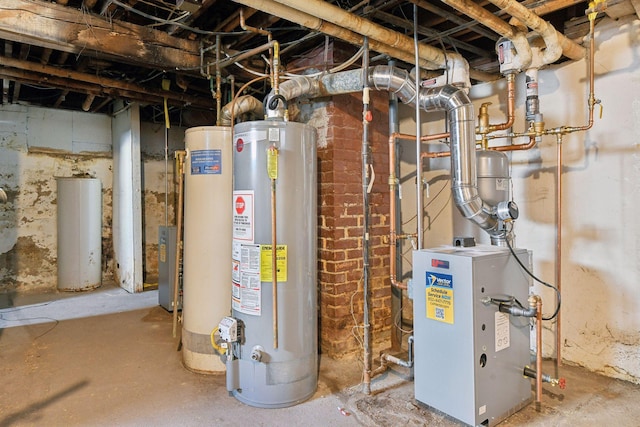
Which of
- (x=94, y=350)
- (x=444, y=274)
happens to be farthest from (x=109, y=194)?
(x=444, y=274)

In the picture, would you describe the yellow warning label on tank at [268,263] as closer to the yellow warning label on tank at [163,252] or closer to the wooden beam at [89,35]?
the wooden beam at [89,35]

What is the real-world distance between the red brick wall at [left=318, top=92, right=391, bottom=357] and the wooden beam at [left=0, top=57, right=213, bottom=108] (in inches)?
86.3

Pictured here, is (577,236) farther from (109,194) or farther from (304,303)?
(109,194)

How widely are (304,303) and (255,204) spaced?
2.08 feet

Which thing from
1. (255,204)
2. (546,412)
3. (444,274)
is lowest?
(546,412)

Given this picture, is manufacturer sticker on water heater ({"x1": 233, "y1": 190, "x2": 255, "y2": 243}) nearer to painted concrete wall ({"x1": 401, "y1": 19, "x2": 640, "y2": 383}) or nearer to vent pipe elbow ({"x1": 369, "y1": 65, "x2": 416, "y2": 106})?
vent pipe elbow ({"x1": 369, "y1": 65, "x2": 416, "y2": 106})

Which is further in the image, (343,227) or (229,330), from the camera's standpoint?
(343,227)

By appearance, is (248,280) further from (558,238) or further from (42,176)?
(42,176)

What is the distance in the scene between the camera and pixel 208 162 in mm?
2568

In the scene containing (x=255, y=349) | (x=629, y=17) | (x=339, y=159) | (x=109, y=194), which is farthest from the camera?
(x=109, y=194)

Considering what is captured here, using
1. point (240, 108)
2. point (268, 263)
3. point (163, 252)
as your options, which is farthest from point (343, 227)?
point (163, 252)

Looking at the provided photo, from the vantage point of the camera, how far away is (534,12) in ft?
6.91

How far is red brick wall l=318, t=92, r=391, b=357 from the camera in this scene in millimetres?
2762

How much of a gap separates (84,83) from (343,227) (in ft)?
10.2
